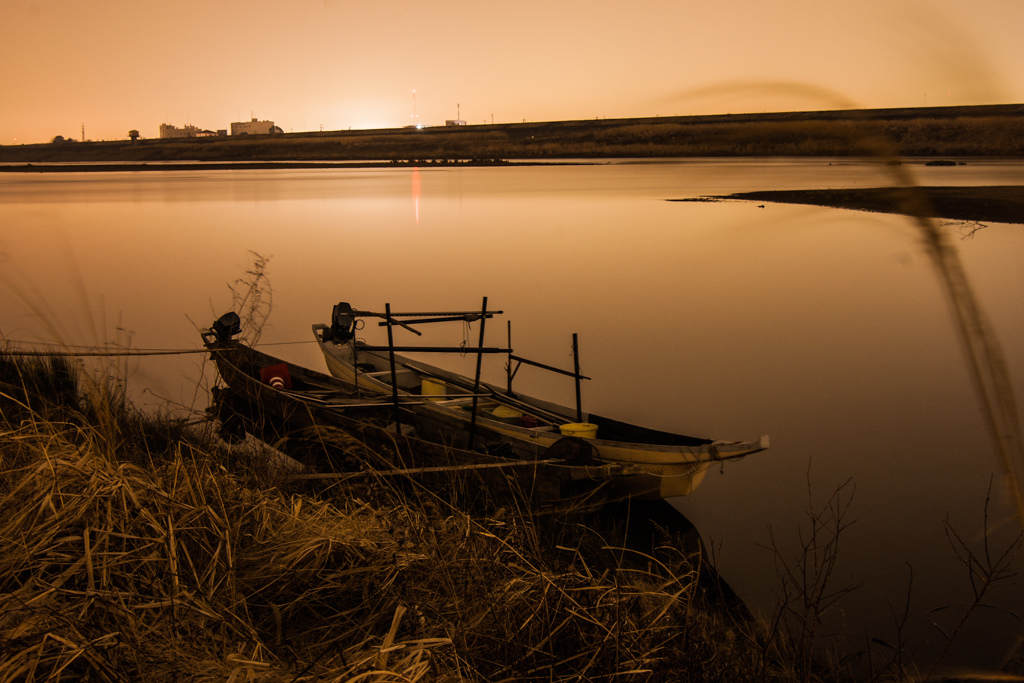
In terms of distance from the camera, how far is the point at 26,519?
363cm

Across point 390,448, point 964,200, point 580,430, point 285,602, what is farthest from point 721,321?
point 964,200

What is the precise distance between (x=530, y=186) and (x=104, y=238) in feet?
130

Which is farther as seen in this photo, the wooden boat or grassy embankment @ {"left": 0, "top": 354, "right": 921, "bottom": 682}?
the wooden boat

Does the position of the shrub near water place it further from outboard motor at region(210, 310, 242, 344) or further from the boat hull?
outboard motor at region(210, 310, 242, 344)

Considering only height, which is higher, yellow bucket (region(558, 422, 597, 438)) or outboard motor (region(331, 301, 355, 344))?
outboard motor (region(331, 301, 355, 344))

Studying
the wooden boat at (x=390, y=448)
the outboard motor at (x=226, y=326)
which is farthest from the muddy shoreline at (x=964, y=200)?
the outboard motor at (x=226, y=326)

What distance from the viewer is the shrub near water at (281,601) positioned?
9.04ft

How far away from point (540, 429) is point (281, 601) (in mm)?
4516

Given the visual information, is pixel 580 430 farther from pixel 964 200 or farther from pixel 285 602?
pixel 964 200

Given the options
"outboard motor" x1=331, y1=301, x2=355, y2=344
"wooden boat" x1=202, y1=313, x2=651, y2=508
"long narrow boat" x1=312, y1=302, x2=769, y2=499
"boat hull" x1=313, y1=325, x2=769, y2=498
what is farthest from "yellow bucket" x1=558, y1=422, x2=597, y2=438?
"outboard motor" x1=331, y1=301, x2=355, y2=344

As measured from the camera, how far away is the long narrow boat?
7070 millimetres

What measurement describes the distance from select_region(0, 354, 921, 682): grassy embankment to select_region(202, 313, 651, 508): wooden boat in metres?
1.07

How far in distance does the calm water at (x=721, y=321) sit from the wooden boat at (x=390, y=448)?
4.17 ft

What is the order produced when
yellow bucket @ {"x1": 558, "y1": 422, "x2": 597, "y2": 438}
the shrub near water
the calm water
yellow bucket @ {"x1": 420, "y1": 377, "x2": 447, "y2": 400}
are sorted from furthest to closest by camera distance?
yellow bucket @ {"x1": 420, "y1": 377, "x2": 447, "y2": 400} → yellow bucket @ {"x1": 558, "y1": 422, "x2": 597, "y2": 438} → the calm water → the shrub near water
